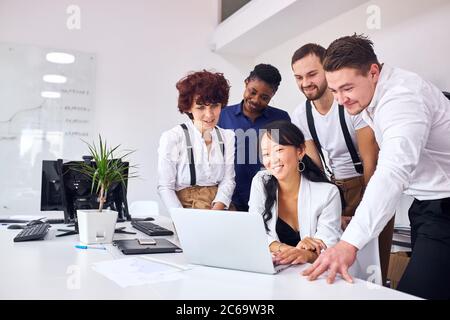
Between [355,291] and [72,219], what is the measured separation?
1.55 metres

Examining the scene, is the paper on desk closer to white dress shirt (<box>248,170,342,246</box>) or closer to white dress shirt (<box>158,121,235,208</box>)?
white dress shirt (<box>248,170,342,246</box>)

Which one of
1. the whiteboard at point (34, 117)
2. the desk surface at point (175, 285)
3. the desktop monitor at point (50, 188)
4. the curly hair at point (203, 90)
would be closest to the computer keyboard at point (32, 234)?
the desk surface at point (175, 285)

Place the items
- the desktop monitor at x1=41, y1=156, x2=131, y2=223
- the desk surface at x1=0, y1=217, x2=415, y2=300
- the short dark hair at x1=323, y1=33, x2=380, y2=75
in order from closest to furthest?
the desk surface at x1=0, y1=217, x2=415, y2=300, the short dark hair at x1=323, y1=33, x2=380, y2=75, the desktop monitor at x1=41, y1=156, x2=131, y2=223

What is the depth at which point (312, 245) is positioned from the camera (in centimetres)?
142

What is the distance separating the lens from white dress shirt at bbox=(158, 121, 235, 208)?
2.24 meters

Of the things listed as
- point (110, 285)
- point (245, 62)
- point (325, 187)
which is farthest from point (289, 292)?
point (245, 62)

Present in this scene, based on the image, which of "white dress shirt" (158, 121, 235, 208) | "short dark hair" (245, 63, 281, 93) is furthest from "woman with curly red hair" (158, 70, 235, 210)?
"short dark hair" (245, 63, 281, 93)

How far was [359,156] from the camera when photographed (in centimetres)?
194

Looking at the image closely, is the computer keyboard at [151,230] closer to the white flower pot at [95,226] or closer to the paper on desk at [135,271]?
the white flower pot at [95,226]

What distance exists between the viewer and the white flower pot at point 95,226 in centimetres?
157

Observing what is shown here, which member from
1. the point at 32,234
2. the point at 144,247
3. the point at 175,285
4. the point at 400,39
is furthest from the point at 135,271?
the point at 400,39

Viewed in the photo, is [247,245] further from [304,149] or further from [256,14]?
[256,14]

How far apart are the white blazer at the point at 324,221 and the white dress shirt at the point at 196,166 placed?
61 centimetres

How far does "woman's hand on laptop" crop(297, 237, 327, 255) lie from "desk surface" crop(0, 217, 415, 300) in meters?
0.16
